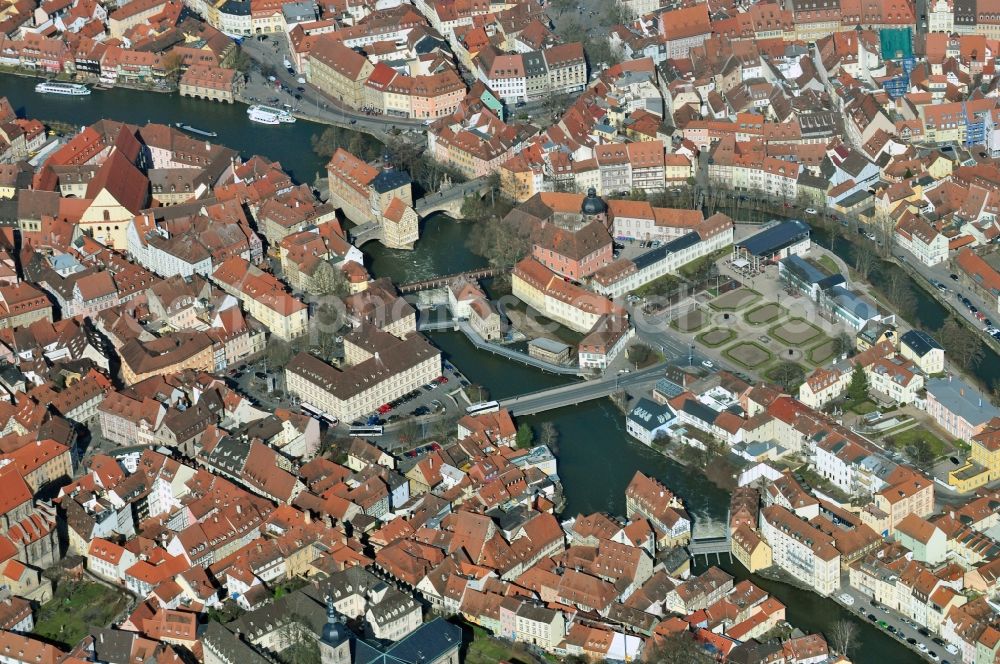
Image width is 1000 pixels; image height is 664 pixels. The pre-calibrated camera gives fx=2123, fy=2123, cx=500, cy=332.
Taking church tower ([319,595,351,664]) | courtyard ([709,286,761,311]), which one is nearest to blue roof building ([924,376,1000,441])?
courtyard ([709,286,761,311])

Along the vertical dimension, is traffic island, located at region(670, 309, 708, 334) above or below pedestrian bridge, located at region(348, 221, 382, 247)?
below

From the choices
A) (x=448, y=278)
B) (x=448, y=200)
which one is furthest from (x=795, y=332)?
(x=448, y=200)

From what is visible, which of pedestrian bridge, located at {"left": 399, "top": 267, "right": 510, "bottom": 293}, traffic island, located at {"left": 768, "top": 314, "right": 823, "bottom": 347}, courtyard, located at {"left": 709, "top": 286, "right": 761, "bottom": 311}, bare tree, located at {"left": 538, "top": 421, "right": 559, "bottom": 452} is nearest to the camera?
bare tree, located at {"left": 538, "top": 421, "right": 559, "bottom": 452}

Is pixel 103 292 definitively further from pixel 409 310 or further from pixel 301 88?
pixel 301 88

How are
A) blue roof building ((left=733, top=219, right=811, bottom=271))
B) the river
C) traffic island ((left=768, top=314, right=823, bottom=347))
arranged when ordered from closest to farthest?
the river < traffic island ((left=768, top=314, right=823, bottom=347)) < blue roof building ((left=733, top=219, right=811, bottom=271))

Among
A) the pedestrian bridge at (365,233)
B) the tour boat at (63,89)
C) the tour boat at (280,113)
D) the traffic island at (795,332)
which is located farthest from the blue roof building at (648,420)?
the tour boat at (63,89)

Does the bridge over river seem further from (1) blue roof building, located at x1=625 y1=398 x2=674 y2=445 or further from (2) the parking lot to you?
(2) the parking lot

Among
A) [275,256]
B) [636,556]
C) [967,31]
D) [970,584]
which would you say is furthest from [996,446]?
[967,31]

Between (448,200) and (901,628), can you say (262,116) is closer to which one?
(448,200)
